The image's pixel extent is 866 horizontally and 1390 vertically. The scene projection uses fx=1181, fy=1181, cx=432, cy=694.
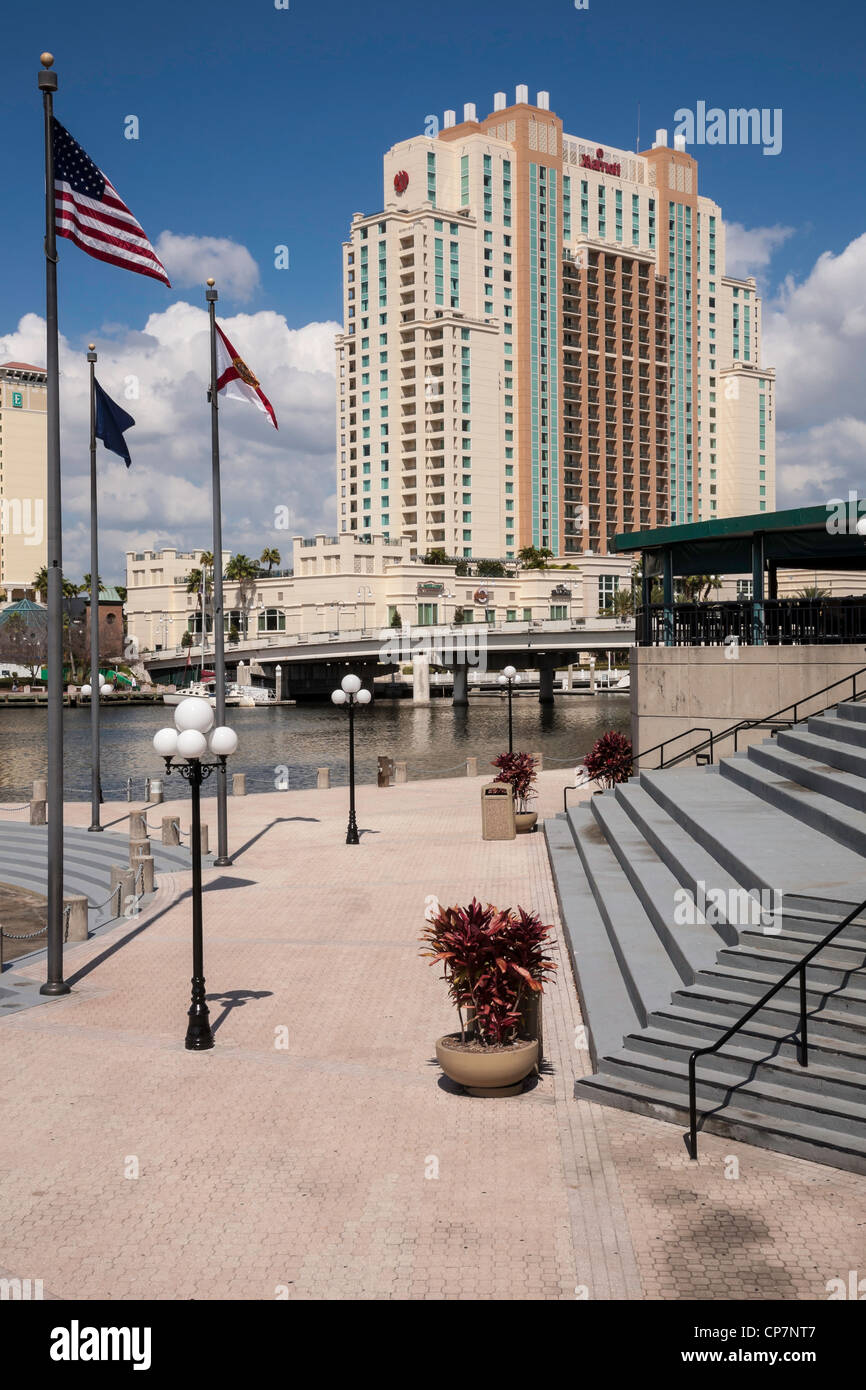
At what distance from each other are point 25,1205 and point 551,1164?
4.58 m

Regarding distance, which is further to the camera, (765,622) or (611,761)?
(611,761)

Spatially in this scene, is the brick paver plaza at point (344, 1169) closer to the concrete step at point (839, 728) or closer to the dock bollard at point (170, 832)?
the concrete step at point (839, 728)

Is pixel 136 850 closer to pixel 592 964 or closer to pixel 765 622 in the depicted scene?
pixel 592 964

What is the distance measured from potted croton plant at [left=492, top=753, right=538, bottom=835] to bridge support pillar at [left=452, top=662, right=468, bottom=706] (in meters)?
79.5

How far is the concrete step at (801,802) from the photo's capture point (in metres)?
16.4

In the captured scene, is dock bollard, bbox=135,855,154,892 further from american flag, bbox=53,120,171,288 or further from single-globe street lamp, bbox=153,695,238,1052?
american flag, bbox=53,120,171,288

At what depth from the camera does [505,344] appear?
167125mm

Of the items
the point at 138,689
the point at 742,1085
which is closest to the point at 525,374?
the point at 138,689

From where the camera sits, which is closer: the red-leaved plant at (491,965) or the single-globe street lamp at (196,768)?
the red-leaved plant at (491,965)

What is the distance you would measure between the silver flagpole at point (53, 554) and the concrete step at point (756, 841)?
9.38 meters

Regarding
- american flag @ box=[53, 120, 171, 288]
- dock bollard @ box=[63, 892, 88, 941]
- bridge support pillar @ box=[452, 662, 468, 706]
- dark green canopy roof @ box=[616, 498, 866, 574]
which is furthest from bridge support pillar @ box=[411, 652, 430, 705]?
american flag @ box=[53, 120, 171, 288]

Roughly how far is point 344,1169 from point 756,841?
8.74 meters

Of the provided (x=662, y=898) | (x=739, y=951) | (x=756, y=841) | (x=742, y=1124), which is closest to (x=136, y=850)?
(x=662, y=898)

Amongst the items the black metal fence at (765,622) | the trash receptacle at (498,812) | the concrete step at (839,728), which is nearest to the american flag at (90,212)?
the concrete step at (839,728)
